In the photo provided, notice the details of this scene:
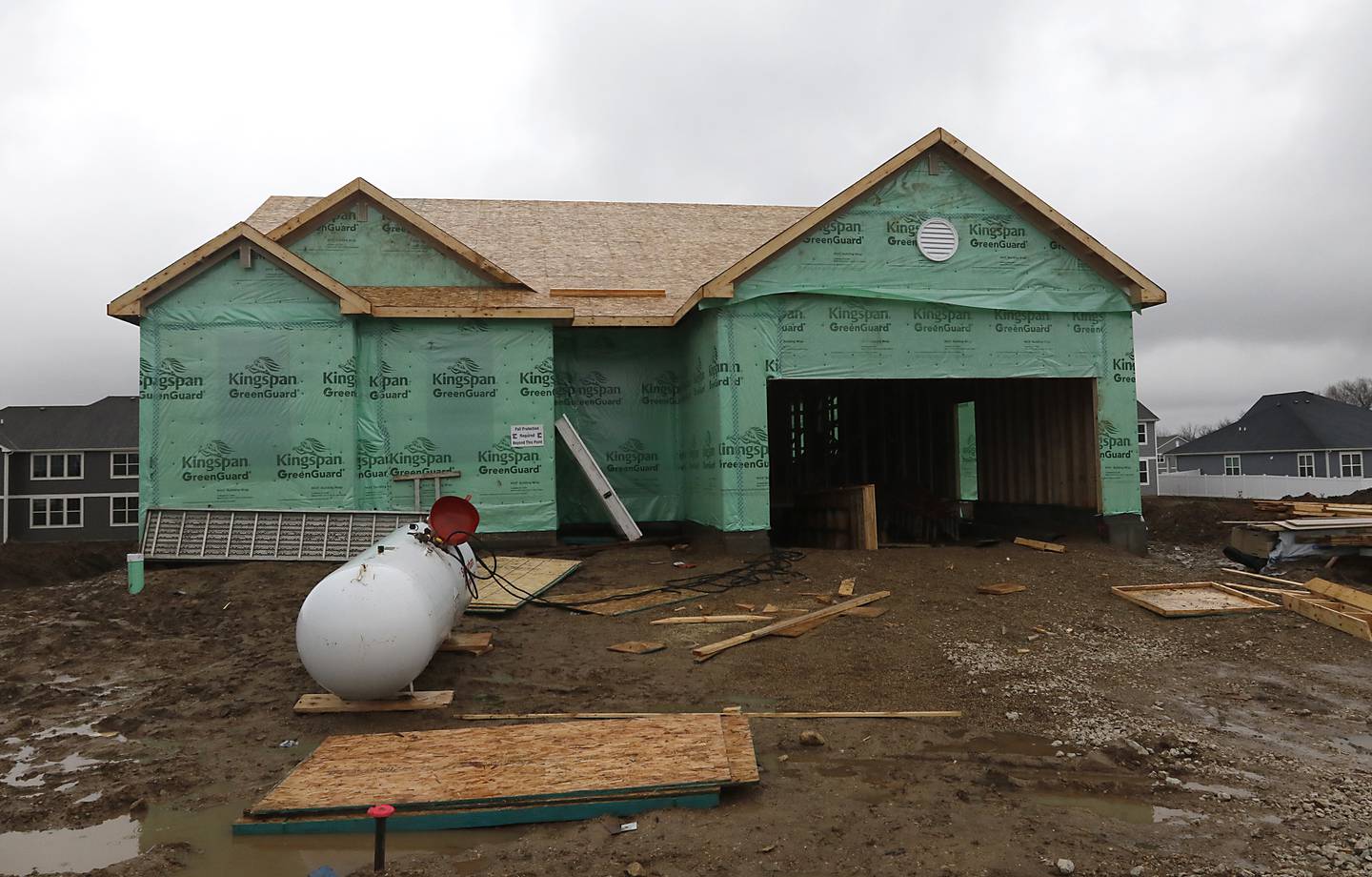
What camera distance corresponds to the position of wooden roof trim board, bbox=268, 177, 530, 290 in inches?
606

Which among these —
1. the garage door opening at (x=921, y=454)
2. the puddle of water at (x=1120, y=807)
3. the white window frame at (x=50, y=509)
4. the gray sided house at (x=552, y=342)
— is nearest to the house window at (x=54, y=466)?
the white window frame at (x=50, y=509)

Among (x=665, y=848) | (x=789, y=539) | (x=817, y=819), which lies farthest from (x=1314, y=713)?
(x=789, y=539)

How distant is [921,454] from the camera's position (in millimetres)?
21062

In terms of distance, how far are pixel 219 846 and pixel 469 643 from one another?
3974mm

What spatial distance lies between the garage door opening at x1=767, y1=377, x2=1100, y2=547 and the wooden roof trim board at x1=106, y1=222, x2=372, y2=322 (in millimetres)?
9712

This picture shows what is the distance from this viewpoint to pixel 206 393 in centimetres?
1417

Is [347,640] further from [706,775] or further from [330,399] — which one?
[330,399]

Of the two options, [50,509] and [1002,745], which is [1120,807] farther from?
[50,509]

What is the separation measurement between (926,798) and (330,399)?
1224 centimetres

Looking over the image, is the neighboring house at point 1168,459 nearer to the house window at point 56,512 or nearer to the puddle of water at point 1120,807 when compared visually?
the puddle of water at point 1120,807

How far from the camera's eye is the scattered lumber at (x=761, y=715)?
689 cm

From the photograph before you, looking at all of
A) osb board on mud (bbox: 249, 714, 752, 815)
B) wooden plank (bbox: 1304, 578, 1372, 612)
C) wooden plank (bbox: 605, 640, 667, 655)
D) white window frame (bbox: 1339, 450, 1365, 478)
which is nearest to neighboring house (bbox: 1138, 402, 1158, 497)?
white window frame (bbox: 1339, 450, 1365, 478)

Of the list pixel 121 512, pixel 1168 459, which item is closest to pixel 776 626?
pixel 121 512

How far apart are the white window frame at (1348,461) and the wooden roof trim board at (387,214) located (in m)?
45.9
